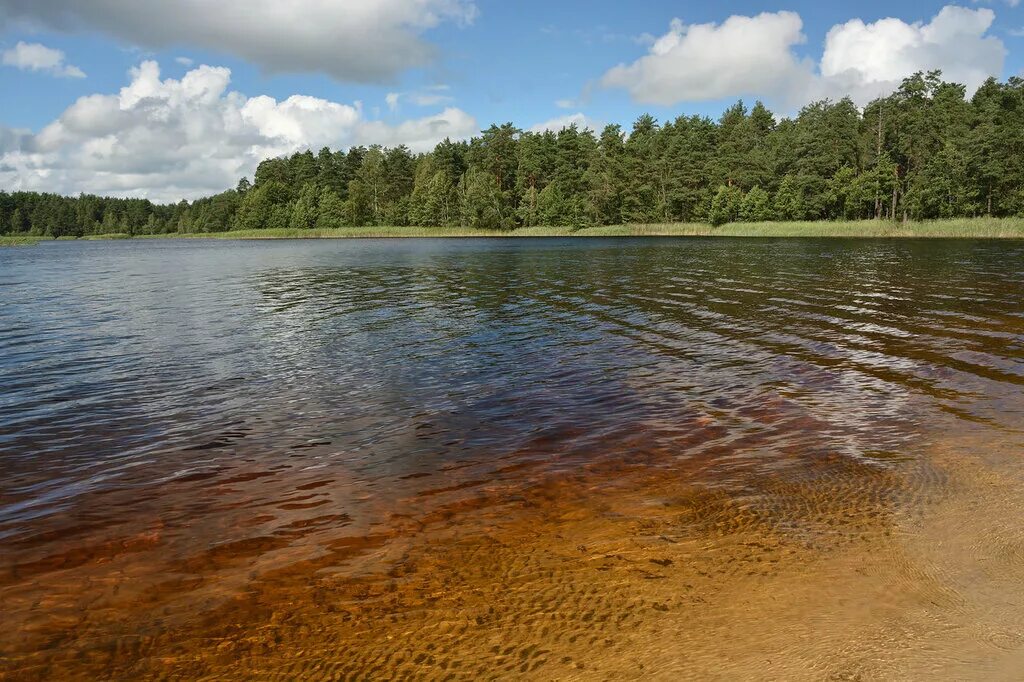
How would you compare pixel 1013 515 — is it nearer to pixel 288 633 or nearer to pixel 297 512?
pixel 288 633

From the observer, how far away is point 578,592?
540 cm

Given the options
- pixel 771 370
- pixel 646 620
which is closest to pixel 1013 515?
pixel 646 620

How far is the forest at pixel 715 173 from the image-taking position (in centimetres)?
8975

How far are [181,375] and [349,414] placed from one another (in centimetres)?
547

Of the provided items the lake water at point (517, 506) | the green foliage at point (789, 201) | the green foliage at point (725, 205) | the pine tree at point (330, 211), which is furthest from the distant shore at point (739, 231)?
the lake water at point (517, 506)

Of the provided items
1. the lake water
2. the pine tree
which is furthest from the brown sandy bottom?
the pine tree

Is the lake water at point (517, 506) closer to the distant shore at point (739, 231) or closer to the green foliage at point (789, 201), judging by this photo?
the distant shore at point (739, 231)

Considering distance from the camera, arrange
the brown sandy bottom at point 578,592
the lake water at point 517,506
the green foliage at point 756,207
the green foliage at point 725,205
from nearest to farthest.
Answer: the brown sandy bottom at point 578,592 → the lake water at point 517,506 → the green foliage at point 725,205 → the green foliage at point 756,207

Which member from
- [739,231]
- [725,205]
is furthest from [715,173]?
[739,231]

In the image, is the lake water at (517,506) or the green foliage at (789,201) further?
the green foliage at (789,201)

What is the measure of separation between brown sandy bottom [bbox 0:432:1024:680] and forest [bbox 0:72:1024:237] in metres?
103

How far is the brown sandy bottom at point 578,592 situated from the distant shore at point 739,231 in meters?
77.0

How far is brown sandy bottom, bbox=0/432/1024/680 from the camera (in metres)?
4.51

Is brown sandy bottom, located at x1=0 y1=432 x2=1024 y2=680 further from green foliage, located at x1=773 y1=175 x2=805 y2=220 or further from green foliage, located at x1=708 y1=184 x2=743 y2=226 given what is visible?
green foliage, located at x1=773 y1=175 x2=805 y2=220
